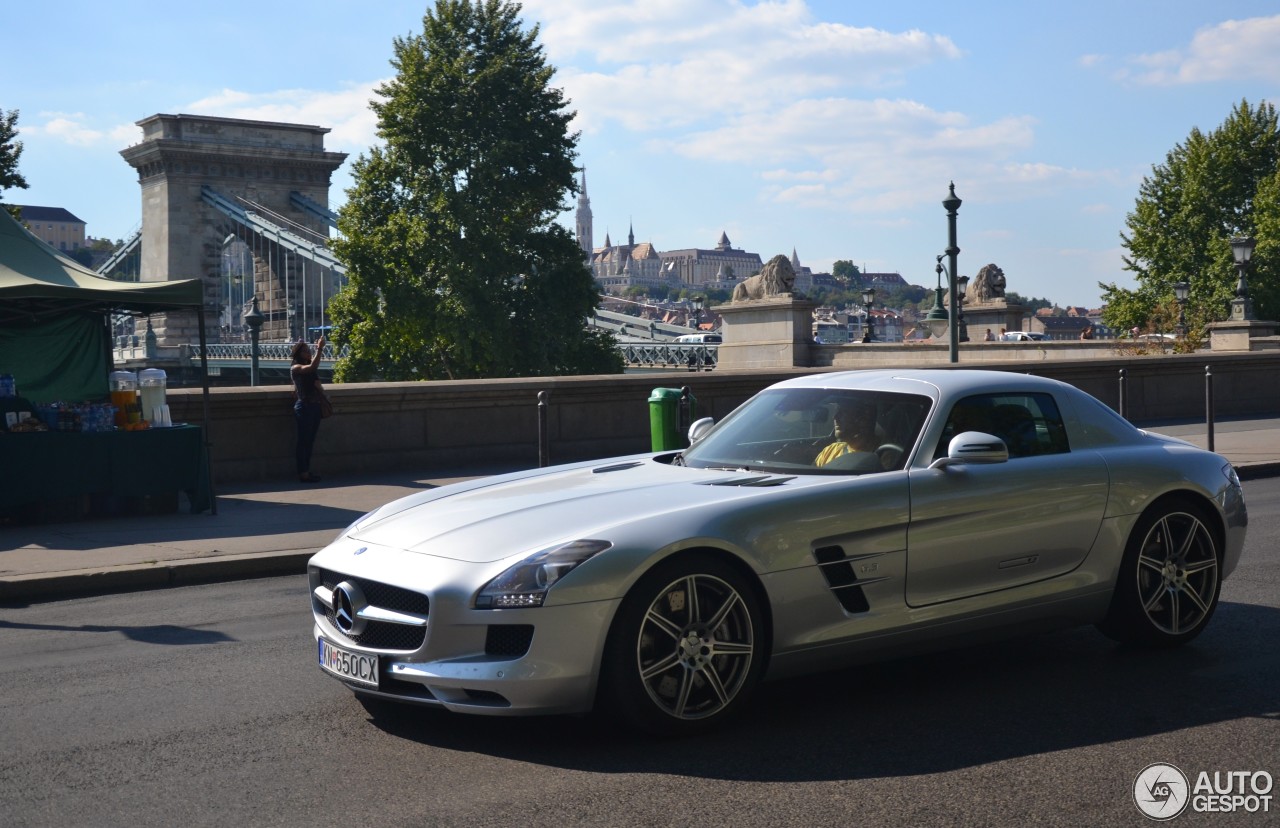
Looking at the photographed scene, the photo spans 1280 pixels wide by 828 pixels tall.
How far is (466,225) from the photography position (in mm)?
49469

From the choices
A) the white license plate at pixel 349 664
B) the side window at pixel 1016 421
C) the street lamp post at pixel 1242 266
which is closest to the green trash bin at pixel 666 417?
the side window at pixel 1016 421

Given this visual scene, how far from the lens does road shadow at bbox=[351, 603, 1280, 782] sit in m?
4.48

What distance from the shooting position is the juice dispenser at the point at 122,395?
37.9 ft

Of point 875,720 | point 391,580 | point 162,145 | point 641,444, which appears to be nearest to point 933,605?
point 875,720

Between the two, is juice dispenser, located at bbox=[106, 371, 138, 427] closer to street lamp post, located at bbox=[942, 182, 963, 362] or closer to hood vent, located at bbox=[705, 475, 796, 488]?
hood vent, located at bbox=[705, 475, 796, 488]

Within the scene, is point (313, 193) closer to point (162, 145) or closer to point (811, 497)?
point (162, 145)

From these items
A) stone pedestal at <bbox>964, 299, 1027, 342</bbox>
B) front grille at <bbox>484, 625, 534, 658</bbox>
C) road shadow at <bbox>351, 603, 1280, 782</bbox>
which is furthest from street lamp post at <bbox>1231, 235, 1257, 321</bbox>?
front grille at <bbox>484, 625, 534, 658</bbox>

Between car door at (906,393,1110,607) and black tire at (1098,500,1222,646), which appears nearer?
car door at (906,393,1110,607)

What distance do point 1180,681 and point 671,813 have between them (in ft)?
8.64

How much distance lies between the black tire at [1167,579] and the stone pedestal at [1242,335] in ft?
100

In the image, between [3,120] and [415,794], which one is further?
[3,120]

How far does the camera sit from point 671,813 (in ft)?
13.0

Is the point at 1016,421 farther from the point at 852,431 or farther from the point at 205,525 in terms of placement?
the point at 205,525

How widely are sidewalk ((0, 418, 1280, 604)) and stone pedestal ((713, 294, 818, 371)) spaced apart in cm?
1873
